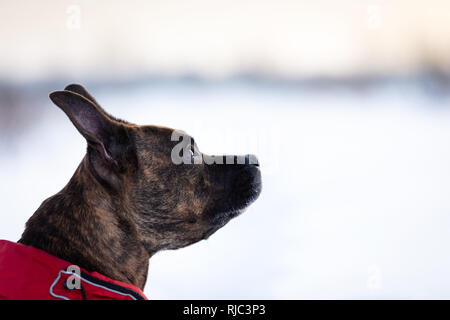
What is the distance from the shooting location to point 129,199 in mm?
1854

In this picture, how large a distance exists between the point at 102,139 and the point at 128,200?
214 mm

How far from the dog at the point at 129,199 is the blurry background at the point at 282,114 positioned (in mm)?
1223

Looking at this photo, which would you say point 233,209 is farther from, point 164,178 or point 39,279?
point 39,279

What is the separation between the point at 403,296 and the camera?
10.2 ft

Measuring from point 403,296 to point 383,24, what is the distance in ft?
11.5

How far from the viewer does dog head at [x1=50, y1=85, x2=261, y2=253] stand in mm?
1800

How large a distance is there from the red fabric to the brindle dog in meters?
0.08

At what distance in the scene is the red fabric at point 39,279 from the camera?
1.59 meters

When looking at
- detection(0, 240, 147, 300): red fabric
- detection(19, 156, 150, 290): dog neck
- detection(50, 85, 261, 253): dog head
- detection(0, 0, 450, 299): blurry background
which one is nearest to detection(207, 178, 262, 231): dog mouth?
detection(50, 85, 261, 253): dog head

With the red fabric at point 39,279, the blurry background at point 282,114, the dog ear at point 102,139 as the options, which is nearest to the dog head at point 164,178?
the dog ear at point 102,139

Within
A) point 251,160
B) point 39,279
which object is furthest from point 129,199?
point 251,160

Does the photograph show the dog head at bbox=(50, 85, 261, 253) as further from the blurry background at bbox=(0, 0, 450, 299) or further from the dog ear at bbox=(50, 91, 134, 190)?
the blurry background at bbox=(0, 0, 450, 299)

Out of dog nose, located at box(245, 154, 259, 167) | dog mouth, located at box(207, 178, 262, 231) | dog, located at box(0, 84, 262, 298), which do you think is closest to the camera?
dog, located at box(0, 84, 262, 298)

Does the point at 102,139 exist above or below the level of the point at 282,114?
below
